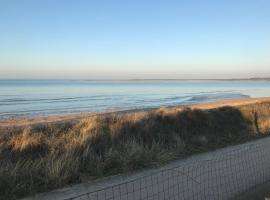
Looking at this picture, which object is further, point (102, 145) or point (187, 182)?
point (102, 145)

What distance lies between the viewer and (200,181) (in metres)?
5.85

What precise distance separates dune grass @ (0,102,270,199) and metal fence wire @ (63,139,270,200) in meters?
0.84

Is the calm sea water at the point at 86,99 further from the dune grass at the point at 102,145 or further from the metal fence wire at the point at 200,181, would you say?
the metal fence wire at the point at 200,181

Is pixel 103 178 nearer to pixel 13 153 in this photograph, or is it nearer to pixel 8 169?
pixel 8 169

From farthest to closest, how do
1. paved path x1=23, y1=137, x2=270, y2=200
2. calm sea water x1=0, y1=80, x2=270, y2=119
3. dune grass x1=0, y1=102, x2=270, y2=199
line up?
calm sea water x1=0, y1=80, x2=270, y2=119, dune grass x1=0, y1=102, x2=270, y2=199, paved path x1=23, y1=137, x2=270, y2=200

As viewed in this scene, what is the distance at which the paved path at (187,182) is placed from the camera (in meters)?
5.14

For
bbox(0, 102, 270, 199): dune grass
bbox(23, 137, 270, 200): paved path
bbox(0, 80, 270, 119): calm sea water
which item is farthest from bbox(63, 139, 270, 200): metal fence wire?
bbox(0, 80, 270, 119): calm sea water

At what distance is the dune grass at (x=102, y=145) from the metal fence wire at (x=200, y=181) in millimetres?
840

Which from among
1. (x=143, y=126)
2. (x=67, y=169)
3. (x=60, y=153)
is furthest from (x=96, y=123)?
(x=67, y=169)

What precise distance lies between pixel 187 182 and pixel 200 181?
10.8 inches

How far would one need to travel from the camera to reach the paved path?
202 inches

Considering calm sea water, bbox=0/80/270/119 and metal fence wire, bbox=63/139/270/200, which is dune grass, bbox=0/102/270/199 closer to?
metal fence wire, bbox=63/139/270/200

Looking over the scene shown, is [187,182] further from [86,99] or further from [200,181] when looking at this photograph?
[86,99]

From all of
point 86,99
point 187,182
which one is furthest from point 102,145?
point 86,99
